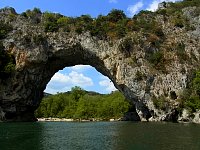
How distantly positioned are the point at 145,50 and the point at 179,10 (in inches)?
702

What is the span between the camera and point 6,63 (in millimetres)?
67688

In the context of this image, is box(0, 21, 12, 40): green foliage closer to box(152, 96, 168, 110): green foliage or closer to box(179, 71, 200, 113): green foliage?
box(152, 96, 168, 110): green foliage

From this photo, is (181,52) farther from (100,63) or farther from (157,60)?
(100,63)

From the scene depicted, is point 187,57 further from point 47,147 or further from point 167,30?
point 47,147

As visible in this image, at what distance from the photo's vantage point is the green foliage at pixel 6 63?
6675cm

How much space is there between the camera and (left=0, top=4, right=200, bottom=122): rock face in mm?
65188

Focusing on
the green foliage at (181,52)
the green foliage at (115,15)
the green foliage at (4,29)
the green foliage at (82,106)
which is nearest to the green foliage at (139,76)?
the green foliage at (181,52)

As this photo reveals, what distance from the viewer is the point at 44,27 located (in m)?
71.5

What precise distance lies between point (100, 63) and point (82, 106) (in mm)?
53622

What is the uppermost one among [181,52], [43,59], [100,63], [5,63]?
[181,52]

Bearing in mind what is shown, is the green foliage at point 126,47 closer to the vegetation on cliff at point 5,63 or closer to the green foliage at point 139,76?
the green foliage at point 139,76

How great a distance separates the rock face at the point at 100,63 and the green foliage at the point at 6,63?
957mm

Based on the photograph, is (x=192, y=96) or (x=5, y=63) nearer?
(x=192, y=96)

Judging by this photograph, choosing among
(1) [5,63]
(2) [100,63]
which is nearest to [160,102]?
(2) [100,63]
